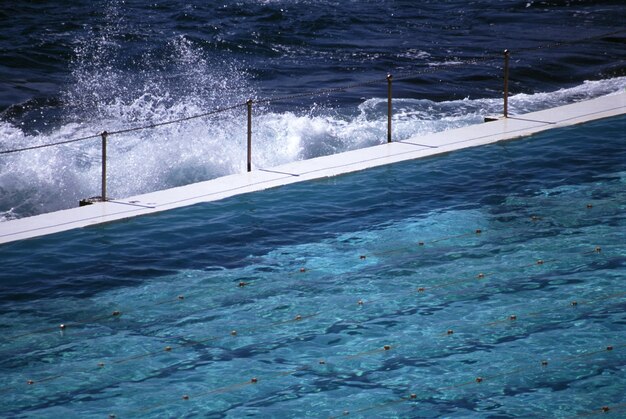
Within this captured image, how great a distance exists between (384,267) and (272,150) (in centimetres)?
646

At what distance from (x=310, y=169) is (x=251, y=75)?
11.5 metres

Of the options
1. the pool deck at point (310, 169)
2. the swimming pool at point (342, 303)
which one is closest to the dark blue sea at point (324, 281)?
the swimming pool at point (342, 303)

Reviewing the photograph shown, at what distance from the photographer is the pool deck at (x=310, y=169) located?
9.52 metres

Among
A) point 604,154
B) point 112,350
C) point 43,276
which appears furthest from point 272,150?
point 112,350

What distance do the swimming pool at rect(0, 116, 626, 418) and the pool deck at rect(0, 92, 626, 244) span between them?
214 millimetres

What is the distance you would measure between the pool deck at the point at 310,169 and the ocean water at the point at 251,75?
40.0 inches

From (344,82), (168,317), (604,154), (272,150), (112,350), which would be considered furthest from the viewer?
(344,82)

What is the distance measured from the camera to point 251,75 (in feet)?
73.0

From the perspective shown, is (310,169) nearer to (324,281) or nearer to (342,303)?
(324,281)

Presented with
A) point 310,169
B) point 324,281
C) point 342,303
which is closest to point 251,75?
point 310,169

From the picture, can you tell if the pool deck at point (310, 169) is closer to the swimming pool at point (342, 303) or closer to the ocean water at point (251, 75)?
the swimming pool at point (342, 303)

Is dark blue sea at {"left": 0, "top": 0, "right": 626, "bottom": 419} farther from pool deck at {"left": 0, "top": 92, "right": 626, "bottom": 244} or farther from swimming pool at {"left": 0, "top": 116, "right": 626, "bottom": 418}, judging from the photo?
pool deck at {"left": 0, "top": 92, "right": 626, "bottom": 244}

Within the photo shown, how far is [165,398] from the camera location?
6281 millimetres

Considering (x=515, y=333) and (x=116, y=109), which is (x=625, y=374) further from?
(x=116, y=109)
